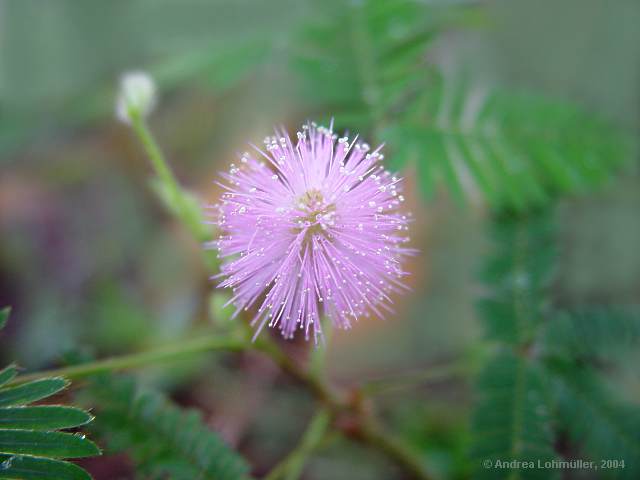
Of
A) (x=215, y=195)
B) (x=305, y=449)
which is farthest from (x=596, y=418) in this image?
(x=215, y=195)

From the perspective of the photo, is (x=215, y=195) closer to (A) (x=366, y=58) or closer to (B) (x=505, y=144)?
(A) (x=366, y=58)

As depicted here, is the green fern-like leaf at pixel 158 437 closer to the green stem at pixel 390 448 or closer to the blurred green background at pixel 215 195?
the blurred green background at pixel 215 195

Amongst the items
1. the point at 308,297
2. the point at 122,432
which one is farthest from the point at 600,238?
the point at 122,432

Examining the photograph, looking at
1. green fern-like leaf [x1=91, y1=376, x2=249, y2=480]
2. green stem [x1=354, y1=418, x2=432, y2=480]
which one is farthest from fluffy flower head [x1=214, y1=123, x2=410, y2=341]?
green stem [x1=354, y1=418, x2=432, y2=480]

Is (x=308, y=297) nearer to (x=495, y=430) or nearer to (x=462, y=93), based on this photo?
(x=495, y=430)

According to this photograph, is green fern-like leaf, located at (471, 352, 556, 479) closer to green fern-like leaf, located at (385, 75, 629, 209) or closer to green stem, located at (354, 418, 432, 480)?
green stem, located at (354, 418, 432, 480)

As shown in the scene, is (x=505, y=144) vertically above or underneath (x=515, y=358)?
above

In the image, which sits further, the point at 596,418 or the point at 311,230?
the point at 596,418
